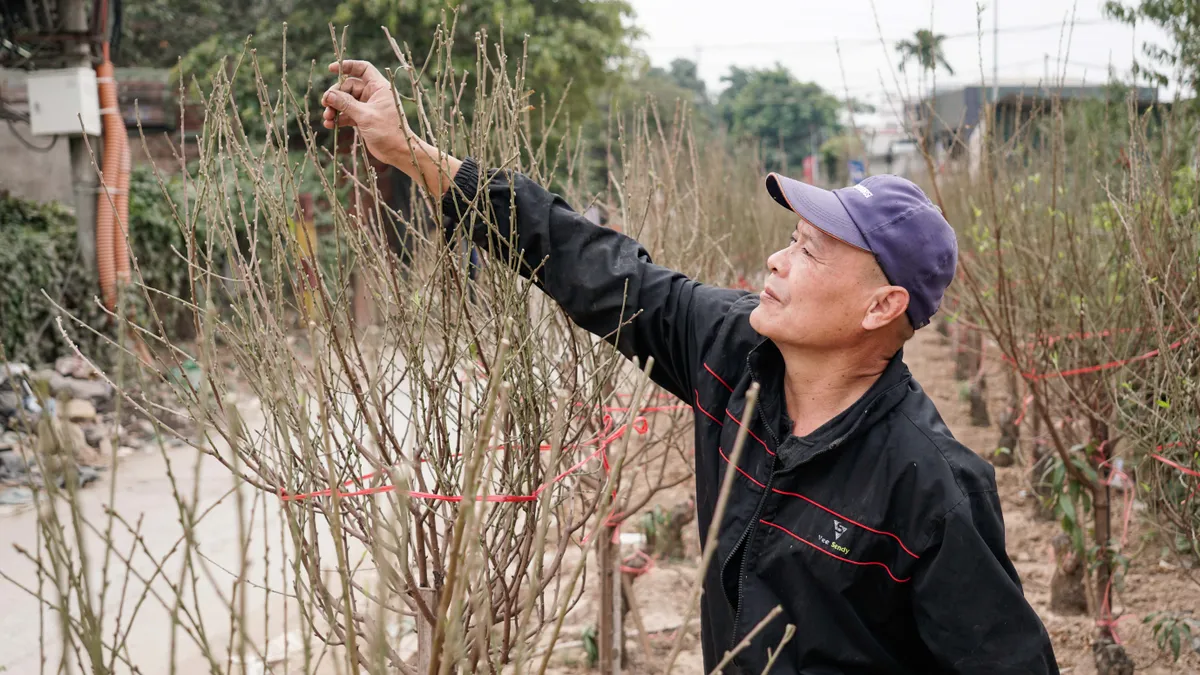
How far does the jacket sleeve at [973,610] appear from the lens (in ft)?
5.31

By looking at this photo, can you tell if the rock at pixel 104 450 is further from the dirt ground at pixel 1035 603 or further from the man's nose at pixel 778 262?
the man's nose at pixel 778 262

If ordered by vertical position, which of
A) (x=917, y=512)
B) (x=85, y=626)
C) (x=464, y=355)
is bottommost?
(x=917, y=512)

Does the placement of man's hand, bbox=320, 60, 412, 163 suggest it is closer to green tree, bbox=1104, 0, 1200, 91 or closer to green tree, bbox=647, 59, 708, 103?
green tree, bbox=1104, 0, 1200, 91

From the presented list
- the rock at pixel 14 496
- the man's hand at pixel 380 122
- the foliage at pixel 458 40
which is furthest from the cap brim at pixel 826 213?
the foliage at pixel 458 40

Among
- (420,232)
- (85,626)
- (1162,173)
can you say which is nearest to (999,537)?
(85,626)

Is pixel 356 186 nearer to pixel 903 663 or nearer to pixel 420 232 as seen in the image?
pixel 420 232

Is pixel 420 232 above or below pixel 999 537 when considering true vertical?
above

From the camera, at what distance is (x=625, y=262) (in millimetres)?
2127

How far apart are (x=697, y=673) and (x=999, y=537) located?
2.85 meters

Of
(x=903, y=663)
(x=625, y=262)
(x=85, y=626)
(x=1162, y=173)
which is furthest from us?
(x=1162, y=173)

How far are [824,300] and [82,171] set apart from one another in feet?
28.3

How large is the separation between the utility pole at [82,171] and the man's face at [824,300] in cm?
814

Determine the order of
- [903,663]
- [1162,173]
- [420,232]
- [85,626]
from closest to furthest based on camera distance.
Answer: [85,626] < [903,663] < [420,232] < [1162,173]

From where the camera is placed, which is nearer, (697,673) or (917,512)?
(917,512)
